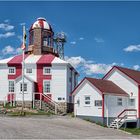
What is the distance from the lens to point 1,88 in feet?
148

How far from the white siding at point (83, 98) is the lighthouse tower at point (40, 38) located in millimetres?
12020

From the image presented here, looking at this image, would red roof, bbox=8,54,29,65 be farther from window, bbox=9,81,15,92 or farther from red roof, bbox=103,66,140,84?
red roof, bbox=103,66,140,84

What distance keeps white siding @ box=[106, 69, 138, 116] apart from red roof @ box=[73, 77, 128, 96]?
45cm

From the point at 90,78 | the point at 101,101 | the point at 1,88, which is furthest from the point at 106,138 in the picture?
the point at 1,88

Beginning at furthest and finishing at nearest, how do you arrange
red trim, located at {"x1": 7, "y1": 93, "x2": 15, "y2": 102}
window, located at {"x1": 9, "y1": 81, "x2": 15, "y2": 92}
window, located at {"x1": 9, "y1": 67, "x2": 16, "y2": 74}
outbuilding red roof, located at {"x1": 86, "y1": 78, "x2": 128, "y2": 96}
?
window, located at {"x1": 9, "y1": 67, "x2": 16, "y2": 74}, window, located at {"x1": 9, "y1": 81, "x2": 15, "y2": 92}, red trim, located at {"x1": 7, "y1": 93, "x2": 15, "y2": 102}, outbuilding red roof, located at {"x1": 86, "y1": 78, "x2": 128, "y2": 96}

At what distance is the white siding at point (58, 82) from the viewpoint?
43.8 meters

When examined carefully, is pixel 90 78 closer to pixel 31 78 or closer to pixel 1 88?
pixel 31 78

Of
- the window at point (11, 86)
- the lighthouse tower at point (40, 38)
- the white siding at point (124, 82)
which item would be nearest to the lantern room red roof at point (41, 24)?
the lighthouse tower at point (40, 38)

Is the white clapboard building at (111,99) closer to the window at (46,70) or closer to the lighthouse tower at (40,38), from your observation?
the window at (46,70)

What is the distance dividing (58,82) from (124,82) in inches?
342

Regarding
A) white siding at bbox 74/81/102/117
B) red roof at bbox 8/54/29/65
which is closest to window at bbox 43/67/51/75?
red roof at bbox 8/54/29/65

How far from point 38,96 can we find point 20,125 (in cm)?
1760

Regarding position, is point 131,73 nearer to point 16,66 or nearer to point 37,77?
point 37,77

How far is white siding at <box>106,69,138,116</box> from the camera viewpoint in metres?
38.2
